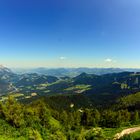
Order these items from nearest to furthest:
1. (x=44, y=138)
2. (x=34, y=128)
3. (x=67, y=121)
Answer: (x=44, y=138)
(x=34, y=128)
(x=67, y=121)

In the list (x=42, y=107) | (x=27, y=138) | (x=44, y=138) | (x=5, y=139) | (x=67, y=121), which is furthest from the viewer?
(x=67, y=121)

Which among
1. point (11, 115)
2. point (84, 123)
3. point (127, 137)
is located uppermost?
point (11, 115)

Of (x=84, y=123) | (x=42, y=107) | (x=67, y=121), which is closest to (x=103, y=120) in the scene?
(x=84, y=123)

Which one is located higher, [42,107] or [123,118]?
[42,107]

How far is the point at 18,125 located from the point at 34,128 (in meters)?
8.28

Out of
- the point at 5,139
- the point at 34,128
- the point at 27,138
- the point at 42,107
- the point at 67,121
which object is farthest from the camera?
the point at 67,121

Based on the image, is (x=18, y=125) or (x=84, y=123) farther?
(x=84, y=123)

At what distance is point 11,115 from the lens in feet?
365

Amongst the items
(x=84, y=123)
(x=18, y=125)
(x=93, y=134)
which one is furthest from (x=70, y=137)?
(x=84, y=123)

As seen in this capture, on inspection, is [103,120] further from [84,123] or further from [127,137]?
[127,137]

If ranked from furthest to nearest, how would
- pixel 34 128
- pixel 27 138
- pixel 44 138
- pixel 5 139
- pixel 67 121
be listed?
1. pixel 67 121
2. pixel 34 128
3. pixel 44 138
4. pixel 27 138
5. pixel 5 139

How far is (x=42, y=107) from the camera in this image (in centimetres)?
13912

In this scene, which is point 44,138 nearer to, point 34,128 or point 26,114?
point 34,128

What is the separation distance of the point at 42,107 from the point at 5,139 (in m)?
53.1
